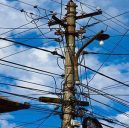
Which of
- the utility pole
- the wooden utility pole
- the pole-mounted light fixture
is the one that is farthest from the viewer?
the pole-mounted light fixture

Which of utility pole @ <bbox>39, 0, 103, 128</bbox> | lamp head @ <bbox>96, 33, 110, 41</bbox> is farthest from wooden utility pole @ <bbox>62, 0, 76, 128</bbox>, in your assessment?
lamp head @ <bbox>96, 33, 110, 41</bbox>

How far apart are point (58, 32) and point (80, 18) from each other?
4.43 ft

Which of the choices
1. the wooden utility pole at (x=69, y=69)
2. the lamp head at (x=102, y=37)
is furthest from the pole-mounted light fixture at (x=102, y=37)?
the wooden utility pole at (x=69, y=69)

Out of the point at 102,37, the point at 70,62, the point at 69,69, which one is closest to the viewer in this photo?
the point at 69,69

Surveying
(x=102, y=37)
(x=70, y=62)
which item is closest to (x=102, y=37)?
(x=102, y=37)

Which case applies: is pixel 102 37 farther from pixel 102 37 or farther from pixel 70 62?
pixel 70 62

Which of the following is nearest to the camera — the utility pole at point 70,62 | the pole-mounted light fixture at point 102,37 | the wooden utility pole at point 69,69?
the wooden utility pole at point 69,69

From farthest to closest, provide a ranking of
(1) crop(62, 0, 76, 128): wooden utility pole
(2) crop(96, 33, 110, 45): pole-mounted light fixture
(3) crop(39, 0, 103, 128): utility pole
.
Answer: (2) crop(96, 33, 110, 45): pole-mounted light fixture → (3) crop(39, 0, 103, 128): utility pole → (1) crop(62, 0, 76, 128): wooden utility pole

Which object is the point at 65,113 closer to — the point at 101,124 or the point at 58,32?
the point at 101,124

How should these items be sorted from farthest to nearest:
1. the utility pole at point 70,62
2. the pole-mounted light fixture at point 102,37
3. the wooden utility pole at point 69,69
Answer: the pole-mounted light fixture at point 102,37
the utility pole at point 70,62
the wooden utility pole at point 69,69

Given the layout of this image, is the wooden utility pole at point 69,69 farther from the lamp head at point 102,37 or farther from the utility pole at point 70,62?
the lamp head at point 102,37

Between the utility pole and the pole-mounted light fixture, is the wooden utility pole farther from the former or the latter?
the pole-mounted light fixture

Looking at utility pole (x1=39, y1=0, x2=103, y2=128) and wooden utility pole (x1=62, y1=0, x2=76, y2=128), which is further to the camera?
utility pole (x1=39, y1=0, x2=103, y2=128)

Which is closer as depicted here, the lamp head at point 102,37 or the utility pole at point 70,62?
the utility pole at point 70,62
